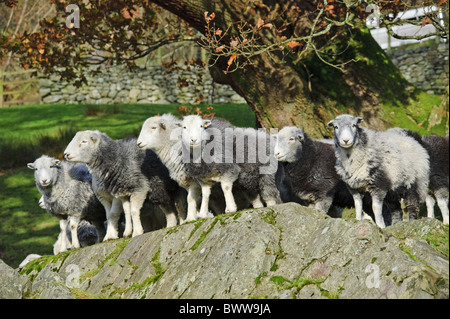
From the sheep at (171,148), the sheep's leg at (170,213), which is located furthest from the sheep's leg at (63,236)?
the sheep at (171,148)

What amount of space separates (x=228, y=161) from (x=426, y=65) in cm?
1751

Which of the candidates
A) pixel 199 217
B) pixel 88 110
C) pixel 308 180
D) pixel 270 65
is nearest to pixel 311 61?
pixel 270 65

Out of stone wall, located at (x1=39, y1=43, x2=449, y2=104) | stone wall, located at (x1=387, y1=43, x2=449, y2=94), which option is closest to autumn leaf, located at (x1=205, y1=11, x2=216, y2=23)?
stone wall, located at (x1=387, y1=43, x2=449, y2=94)

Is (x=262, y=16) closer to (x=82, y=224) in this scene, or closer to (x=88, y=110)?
(x=82, y=224)

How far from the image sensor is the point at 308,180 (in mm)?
10227

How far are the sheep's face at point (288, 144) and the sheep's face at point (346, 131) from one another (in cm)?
61

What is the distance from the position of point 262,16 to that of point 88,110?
13.0 metres

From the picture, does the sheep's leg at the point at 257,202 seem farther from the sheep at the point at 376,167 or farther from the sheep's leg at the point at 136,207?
the sheep's leg at the point at 136,207

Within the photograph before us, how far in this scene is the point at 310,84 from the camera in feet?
44.7

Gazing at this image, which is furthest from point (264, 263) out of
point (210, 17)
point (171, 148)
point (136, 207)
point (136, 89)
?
point (136, 89)

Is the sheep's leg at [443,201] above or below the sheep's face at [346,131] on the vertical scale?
below

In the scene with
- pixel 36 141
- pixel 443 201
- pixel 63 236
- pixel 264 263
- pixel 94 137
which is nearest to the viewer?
pixel 264 263

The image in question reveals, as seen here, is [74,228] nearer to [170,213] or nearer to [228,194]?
[170,213]

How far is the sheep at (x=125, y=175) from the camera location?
1055 cm
